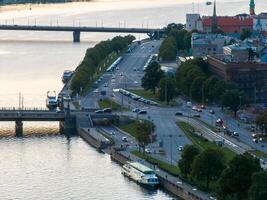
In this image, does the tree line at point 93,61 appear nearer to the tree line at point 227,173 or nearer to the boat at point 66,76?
Answer: the boat at point 66,76

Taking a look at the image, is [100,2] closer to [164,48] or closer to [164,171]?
[164,48]

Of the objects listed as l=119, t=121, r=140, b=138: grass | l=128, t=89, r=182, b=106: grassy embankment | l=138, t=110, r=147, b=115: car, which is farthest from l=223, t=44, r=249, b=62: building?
l=119, t=121, r=140, b=138: grass

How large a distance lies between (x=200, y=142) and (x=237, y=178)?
349 inches

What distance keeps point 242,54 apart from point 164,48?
30.3ft

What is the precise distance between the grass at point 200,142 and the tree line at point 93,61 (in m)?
9.39

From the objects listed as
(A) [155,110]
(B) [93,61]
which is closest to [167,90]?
(A) [155,110]

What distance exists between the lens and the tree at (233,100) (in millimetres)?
42000

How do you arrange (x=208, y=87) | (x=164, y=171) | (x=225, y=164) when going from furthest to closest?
(x=208, y=87) → (x=164, y=171) → (x=225, y=164)

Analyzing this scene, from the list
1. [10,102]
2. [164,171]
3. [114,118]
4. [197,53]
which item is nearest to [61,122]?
[114,118]

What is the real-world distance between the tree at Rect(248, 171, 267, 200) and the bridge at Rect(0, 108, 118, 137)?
15.4 m

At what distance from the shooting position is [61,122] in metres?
42.4

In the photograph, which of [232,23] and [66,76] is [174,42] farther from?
[66,76]

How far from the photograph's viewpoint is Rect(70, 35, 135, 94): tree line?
4886 centimetres

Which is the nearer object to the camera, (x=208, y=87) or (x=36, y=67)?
(x=208, y=87)
